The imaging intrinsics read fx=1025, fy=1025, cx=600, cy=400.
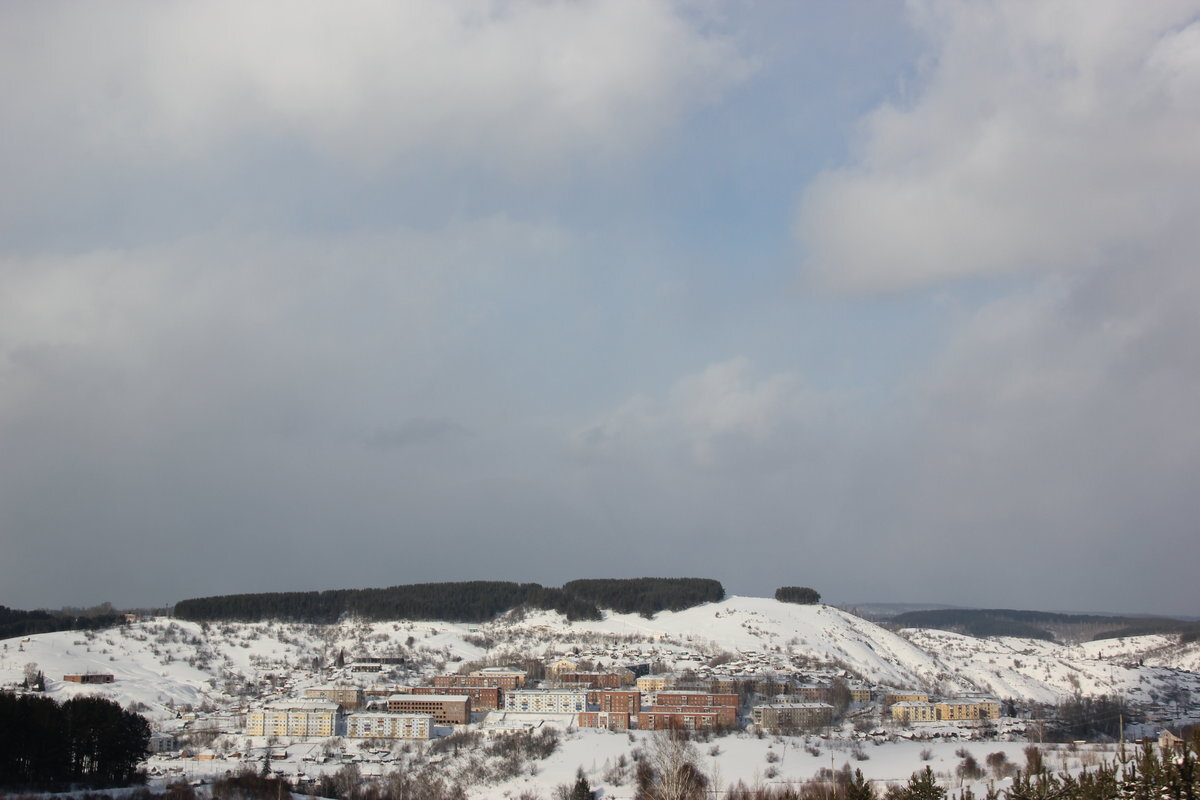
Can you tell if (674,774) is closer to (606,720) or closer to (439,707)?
(606,720)

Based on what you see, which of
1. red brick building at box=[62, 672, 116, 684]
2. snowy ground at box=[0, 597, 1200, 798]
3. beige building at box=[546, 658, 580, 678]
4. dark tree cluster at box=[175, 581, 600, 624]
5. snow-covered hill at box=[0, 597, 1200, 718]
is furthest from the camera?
dark tree cluster at box=[175, 581, 600, 624]

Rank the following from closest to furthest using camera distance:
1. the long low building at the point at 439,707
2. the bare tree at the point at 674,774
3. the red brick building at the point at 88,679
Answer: the bare tree at the point at 674,774
the long low building at the point at 439,707
the red brick building at the point at 88,679

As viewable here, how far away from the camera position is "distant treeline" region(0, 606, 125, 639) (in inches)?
5561

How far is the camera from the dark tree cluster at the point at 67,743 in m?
60.7

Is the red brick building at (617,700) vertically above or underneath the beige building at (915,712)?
above

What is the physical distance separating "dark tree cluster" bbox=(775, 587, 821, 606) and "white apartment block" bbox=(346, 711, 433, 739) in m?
92.5

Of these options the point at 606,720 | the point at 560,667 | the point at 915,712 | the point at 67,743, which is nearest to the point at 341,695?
the point at 560,667

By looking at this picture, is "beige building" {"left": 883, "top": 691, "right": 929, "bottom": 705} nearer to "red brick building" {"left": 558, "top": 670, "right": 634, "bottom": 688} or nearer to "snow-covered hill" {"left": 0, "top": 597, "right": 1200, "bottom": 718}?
"snow-covered hill" {"left": 0, "top": 597, "right": 1200, "bottom": 718}

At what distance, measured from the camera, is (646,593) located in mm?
170750

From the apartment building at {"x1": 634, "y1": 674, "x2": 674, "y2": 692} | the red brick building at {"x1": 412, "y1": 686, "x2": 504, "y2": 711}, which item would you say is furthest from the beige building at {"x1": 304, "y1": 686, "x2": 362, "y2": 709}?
the apartment building at {"x1": 634, "y1": 674, "x2": 674, "y2": 692}

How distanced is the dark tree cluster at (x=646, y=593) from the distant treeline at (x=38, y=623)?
71135 millimetres

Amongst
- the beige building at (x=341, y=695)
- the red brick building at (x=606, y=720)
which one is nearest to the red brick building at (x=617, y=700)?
the red brick building at (x=606, y=720)

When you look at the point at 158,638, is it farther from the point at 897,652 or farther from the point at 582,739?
the point at 897,652

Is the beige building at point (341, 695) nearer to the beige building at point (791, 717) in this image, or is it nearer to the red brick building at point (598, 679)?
the red brick building at point (598, 679)
